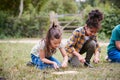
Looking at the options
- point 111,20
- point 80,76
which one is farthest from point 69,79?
point 111,20

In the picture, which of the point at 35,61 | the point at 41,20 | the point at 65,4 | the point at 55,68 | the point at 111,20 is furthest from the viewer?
the point at 65,4

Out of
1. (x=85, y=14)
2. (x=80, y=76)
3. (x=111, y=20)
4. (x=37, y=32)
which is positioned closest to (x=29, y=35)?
(x=37, y=32)

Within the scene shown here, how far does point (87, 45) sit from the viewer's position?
6238mm

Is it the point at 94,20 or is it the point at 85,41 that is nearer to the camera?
the point at 94,20

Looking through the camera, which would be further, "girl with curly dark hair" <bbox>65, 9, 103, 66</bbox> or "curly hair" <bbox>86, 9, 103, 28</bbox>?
"girl with curly dark hair" <bbox>65, 9, 103, 66</bbox>

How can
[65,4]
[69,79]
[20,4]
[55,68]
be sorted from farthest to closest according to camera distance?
[65,4] < [20,4] < [55,68] < [69,79]

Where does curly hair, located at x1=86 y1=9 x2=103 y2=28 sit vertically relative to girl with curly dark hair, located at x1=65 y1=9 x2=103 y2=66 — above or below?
above

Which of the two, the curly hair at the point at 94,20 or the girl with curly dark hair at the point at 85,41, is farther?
the girl with curly dark hair at the point at 85,41

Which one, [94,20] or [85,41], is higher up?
[94,20]

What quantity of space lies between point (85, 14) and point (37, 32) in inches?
112

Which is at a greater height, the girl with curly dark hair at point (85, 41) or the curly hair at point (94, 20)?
the curly hair at point (94, 20)

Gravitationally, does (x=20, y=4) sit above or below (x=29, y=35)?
above

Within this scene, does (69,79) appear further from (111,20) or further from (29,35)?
(29,35)

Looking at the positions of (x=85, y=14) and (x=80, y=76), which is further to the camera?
(x=85, y=14)
